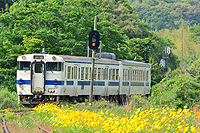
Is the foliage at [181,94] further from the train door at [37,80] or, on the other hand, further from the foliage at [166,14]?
the foliage at [166,14]

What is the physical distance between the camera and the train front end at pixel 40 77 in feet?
58.5

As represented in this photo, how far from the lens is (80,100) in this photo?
19.7 meters

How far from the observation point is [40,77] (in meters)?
17.9

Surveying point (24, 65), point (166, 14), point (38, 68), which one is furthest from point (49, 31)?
point (166, 14)

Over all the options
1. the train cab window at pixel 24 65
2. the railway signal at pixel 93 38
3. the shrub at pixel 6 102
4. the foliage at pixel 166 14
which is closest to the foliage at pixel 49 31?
the shrub at pixel 6 102

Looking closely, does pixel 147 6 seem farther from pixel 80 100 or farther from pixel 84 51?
pixel 80 100

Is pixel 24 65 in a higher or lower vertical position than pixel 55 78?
higher

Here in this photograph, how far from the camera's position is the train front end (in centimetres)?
1784

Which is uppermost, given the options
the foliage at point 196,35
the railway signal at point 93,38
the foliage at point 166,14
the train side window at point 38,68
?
the foliage at point 166,14

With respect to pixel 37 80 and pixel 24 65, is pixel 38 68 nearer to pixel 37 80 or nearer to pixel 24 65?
pixel 37 80

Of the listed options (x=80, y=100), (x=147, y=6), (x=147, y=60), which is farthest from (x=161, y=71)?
(x=147, y=6)

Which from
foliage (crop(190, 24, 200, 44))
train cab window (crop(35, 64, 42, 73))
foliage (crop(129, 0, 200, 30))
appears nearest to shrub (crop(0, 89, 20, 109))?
train cab window (crop(35, 64, 42, 73))

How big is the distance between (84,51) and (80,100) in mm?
11743

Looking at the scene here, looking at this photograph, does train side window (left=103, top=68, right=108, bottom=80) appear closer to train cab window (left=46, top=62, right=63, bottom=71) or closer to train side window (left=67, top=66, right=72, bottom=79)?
train side window (left=67, top=66, right=72, bottom=79)
